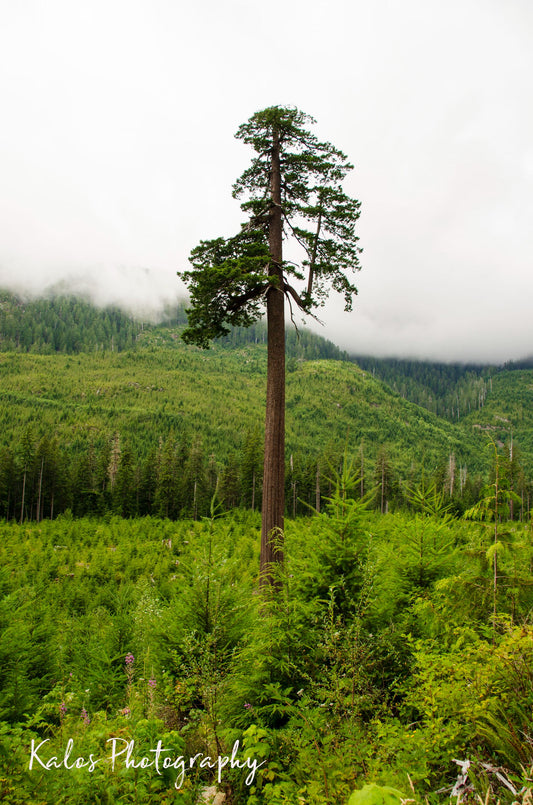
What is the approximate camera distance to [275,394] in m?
7.96

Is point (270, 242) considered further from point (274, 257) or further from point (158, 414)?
point (158, 414)

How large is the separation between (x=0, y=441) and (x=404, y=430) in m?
165

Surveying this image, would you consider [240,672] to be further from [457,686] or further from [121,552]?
[121,552]

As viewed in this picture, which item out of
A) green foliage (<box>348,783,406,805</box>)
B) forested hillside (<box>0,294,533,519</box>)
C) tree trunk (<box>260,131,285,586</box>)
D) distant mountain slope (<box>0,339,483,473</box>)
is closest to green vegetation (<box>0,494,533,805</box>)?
green foliage (<box>348,783,406,805</box>)

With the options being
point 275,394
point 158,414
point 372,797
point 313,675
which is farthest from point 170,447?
point 158,414

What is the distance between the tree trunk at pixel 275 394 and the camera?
748 centimetres

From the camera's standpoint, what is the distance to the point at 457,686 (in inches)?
105

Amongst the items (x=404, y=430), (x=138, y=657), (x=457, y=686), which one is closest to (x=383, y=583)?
(x=457, y=686)

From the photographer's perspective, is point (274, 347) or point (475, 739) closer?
point (475, 739)

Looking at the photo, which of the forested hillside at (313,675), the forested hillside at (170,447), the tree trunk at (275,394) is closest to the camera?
the forested hillside at (313,675)

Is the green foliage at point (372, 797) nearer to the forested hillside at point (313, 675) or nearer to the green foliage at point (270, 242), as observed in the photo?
the forested hillside at point (313, 675)

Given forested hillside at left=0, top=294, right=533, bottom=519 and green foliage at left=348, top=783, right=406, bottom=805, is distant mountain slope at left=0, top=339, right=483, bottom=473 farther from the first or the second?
green foliage at left=348, top=783, right=406, bottom=805

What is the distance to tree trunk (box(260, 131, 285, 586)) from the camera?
294 inches

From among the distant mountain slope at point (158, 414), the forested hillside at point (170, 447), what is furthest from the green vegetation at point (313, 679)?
the distant mountain slope at point (158, 414)
